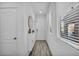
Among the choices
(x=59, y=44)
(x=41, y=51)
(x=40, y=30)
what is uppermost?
(x=40, y=30)

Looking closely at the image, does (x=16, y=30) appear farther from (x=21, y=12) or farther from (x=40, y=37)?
(x=40, y=37)

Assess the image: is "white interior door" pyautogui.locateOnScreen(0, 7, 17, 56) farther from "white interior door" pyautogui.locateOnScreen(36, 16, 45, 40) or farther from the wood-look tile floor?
"white interior door" pyautogui.locateOnScreen(36, 16, 45, 40)

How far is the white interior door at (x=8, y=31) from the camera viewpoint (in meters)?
2.61

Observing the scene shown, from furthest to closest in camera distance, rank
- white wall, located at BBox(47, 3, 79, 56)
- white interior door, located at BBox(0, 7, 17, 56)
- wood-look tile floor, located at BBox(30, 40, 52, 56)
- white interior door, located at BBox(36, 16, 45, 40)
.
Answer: white interior door, located at BBox(36, 16, 45, 40)
wood-look tile floor, located at BBox(30, 40, 52, 56)
white interior door, located at BBox(0, 7, 17, 56)
white wall, located at BBox(47, 3, 79, 56)

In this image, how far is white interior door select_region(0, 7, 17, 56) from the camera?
Answer: 261 cm

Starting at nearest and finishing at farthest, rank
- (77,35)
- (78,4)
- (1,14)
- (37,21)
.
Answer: (78,4)
(77,35)
(1,14)
(37,21)

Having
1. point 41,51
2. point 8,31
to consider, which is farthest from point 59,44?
point 41,51

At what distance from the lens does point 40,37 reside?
23.5 feet

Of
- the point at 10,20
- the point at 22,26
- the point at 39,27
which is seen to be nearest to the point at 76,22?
the point at 22,26

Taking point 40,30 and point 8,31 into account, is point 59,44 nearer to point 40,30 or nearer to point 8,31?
point 8,31

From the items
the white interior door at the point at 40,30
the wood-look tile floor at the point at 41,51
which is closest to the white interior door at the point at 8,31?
the wood-look tile floor at the point at 41,51

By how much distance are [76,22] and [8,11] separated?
74.2 inches

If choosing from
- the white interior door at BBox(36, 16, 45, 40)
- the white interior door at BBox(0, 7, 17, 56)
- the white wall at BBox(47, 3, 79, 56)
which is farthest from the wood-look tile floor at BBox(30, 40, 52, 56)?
the white interior door at BBox(36, 16, 45, 40)

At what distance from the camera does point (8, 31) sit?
267 cm
